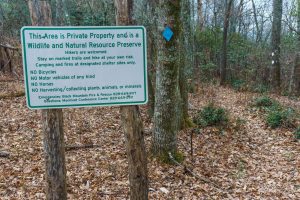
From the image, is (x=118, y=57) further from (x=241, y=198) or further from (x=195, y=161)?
(x=195, y=161)

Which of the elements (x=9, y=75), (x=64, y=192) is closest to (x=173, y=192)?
(x=64, y=192)

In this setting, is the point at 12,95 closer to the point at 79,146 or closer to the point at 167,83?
the point at 79,146

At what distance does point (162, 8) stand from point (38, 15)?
2857 mm

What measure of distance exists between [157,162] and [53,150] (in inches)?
120

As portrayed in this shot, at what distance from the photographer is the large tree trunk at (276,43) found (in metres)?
14.9

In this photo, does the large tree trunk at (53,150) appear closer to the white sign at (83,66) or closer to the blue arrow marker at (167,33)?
the white sign at (83,66)

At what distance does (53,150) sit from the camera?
283 cm

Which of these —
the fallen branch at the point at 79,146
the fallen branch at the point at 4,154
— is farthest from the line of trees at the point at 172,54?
the fallen branch at the point at 4,154

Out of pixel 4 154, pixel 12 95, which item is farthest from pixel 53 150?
pixel 12 95

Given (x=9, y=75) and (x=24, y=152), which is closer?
(x=24, y=152)

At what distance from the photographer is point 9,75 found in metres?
12.2

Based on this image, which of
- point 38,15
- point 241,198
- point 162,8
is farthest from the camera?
point 162,8

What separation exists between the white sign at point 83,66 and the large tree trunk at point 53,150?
160mm

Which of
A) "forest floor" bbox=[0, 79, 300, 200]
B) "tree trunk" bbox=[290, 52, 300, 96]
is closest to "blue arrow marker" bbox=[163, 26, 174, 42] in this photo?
"forest floor" bbox=[0, 79, 300, 200]
